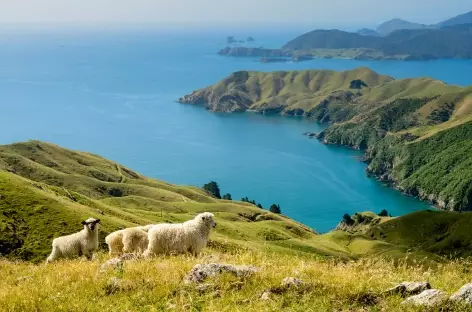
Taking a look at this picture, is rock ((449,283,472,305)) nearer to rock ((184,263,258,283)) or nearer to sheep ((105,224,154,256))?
rock ((184,263,258,283))

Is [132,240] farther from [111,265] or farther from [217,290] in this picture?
[217,290]

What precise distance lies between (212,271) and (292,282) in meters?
1.97

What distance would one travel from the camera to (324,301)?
9664mm

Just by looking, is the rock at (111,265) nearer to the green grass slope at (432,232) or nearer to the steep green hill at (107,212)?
the steep green hill at (107,212)

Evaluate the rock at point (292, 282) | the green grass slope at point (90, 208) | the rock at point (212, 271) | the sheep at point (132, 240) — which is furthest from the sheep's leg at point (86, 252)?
the rock at point (292, 282)

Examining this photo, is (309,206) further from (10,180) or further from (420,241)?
(10,180)

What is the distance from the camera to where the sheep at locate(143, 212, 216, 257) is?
17188mm

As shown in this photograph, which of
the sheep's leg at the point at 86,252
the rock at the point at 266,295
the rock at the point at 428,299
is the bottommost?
the sheep's leg at the point at 86,252

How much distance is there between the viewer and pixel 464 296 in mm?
9312

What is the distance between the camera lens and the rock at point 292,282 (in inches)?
409

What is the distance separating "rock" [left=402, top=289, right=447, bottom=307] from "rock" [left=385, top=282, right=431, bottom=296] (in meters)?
0.39

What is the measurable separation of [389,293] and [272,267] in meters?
2.92

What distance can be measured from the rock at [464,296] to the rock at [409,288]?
778 millimetres

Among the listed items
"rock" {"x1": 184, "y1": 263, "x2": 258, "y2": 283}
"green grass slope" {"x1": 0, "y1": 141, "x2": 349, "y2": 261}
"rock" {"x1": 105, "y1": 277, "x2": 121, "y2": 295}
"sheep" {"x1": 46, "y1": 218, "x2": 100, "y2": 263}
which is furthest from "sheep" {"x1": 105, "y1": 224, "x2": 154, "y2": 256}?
"rock" {"x1": 184, "y1": 263, "x2": 258, "y2": 283}
